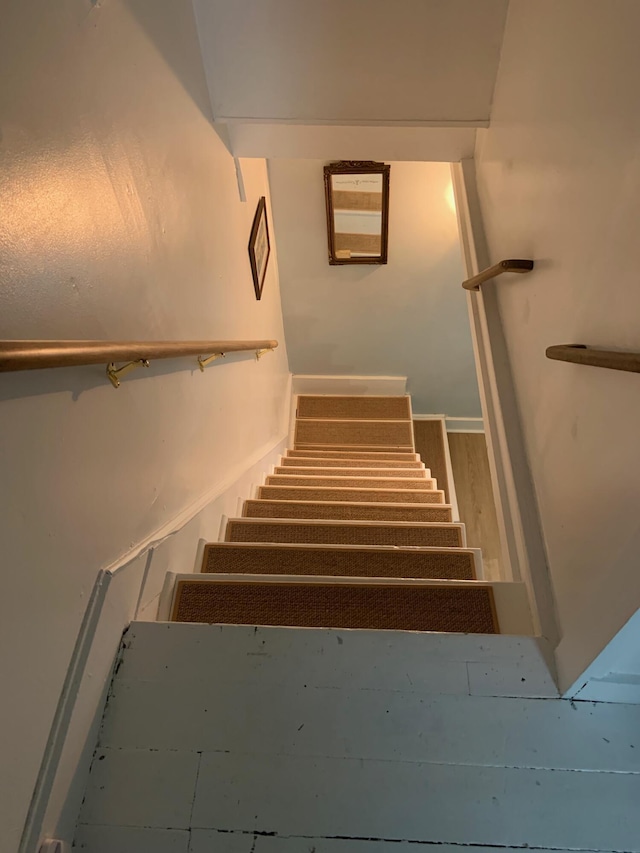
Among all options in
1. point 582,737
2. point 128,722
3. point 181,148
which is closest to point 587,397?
point 582,737

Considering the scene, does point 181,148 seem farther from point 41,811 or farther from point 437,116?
point 41,811

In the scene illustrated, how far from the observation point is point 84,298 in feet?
3.84

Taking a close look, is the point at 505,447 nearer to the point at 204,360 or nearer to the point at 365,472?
the point at 204,360

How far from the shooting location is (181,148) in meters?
1.87

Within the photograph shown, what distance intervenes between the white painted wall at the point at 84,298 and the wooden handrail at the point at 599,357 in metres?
1.06

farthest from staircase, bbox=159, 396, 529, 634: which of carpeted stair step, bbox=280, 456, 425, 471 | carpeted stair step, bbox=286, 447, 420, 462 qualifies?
carpeted stair step, bbox=286, 447, 420, 462

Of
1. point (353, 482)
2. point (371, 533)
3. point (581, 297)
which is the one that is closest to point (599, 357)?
point (581, 297)

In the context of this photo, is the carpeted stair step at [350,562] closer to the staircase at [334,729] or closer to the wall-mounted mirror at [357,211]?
the staircase at [334,729]

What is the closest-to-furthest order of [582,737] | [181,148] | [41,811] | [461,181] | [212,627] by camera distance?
[41,811]
[582,737]
[212,627]
[181,148]
[461,181]

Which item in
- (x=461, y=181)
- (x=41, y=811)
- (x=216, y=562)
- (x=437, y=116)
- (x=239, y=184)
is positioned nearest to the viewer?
(x=41, y=811)

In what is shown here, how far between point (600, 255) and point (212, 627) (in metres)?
1.32

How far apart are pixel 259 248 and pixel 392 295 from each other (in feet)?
4.88

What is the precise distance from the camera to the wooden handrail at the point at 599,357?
0.87 metres

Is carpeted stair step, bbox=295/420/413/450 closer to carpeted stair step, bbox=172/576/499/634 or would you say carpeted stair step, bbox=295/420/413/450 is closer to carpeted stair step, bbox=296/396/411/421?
carpeted stair step, bbox=296/396/411/421
